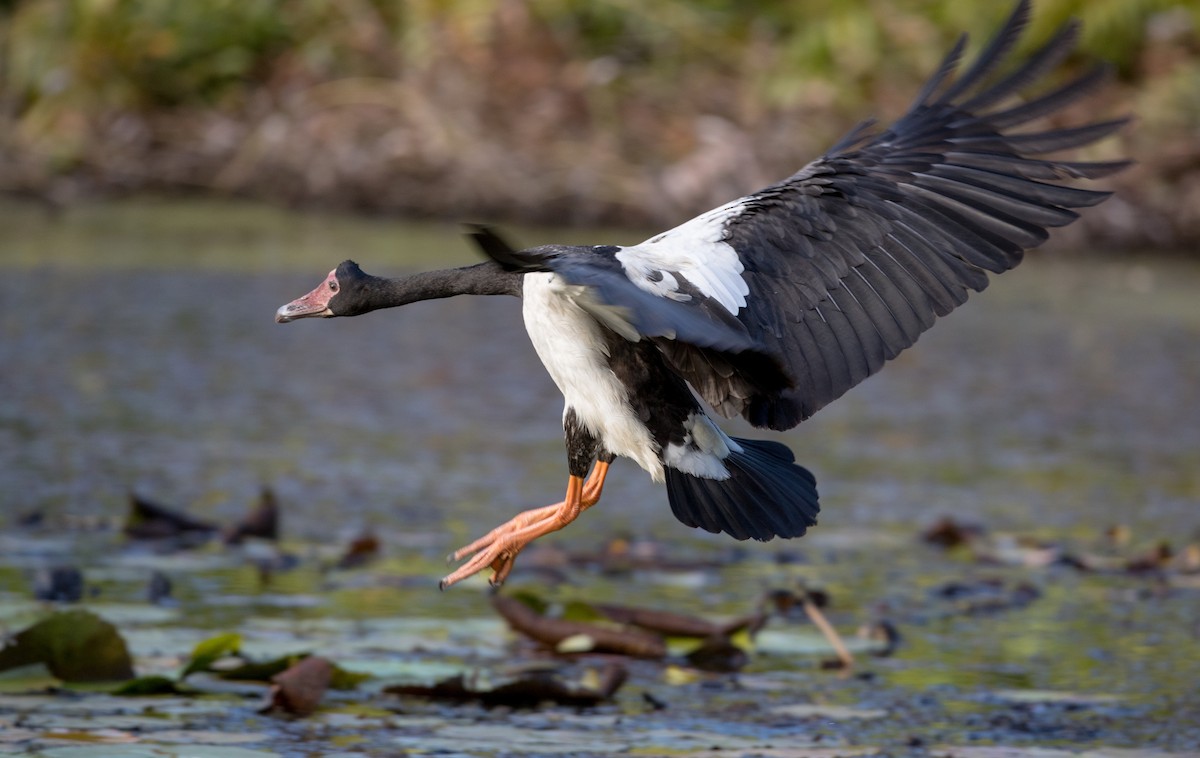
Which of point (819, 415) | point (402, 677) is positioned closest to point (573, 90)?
point (819, 415)

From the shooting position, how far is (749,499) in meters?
4.00

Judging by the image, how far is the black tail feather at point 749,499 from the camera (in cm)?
394

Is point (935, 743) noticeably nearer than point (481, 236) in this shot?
No

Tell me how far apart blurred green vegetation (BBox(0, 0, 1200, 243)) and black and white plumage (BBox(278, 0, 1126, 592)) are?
24.8 ft

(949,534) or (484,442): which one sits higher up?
(484,442)

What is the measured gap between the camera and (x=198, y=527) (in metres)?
5.49

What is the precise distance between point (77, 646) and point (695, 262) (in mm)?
1584

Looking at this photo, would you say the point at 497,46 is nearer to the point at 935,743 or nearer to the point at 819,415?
the point at 819,415

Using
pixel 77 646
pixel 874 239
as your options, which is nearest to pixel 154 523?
pixel 77 646

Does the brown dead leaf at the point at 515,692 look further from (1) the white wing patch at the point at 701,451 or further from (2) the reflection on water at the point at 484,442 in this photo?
(2) the reflection on water at the point at 484,442

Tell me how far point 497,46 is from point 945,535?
27.1 feet

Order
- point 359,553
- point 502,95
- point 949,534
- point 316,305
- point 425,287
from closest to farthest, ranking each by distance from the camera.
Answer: point 425,287, point 316,305, point 359,553, point 949,534, point 502,95

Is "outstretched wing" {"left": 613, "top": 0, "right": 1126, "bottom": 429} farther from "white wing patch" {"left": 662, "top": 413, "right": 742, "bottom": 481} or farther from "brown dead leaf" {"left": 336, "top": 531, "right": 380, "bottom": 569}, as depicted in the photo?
"brown dead leaf" {"left": 336, "top": 531, "right": 380, "bottom": 569}

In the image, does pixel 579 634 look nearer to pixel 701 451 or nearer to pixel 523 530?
pixel 523 530
